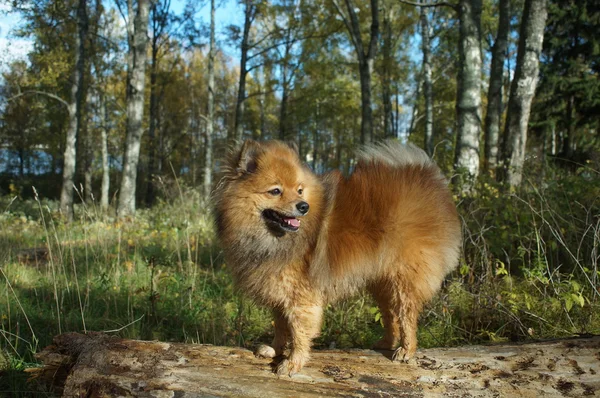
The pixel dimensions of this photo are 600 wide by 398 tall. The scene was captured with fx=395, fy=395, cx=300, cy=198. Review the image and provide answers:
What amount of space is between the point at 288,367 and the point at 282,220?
43.8 inches

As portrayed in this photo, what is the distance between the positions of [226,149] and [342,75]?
22806 millimetres

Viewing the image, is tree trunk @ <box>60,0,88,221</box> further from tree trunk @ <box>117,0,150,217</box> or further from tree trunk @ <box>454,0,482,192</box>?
tree trunk @ <box>454,0,482,192</box>

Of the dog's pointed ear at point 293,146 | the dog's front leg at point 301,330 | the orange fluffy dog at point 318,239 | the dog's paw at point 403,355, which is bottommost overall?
the dog's paw at point 403,355

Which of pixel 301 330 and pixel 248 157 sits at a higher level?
pixel 248 157

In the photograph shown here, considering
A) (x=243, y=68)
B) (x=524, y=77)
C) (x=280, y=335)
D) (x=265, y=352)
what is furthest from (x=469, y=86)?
(x=243, y=68)

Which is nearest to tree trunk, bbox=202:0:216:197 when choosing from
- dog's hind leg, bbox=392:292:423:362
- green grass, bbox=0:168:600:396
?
green grass, bbox=0:168:600:396

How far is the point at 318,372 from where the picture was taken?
115 inches

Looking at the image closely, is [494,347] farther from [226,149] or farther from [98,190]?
[98,190]

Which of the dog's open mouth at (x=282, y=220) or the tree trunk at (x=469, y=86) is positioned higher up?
the tree trunk at (x=469, y=86)

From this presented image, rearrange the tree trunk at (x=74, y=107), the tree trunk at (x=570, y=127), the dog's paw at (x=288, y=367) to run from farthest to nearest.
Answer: the tree trunk at (x=570, y=127) < the tree trunk at (x=74, y=107) < the dog's paw at (x=288, y=367)

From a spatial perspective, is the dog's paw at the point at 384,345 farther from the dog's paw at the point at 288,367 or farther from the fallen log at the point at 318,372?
the dog's paw at the point at 288,367

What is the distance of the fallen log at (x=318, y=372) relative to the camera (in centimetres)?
258

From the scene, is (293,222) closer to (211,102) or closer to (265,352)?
(265,352)

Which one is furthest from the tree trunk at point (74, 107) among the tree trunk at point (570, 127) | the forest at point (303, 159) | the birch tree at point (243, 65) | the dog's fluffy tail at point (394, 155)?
the tree trunk at point (570, 127)
